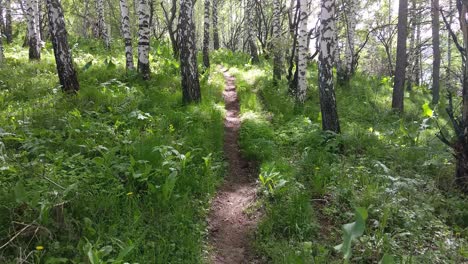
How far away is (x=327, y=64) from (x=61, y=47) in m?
6.38

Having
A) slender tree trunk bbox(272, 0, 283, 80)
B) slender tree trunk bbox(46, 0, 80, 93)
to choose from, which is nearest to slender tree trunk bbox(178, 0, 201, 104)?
slender tree trunk bbox(46, 0, 80, 93)

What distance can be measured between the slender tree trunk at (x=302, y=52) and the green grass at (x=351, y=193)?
1.70m

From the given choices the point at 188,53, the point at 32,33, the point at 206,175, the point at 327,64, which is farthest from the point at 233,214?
the point at 32,33

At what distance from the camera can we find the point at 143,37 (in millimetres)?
10484

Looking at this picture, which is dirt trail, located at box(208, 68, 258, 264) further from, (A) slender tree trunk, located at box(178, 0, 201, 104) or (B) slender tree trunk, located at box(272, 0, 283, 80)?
(B) slender tree trunk, located at box(272, 0, 283, 80)

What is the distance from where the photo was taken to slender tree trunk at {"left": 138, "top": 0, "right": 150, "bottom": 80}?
1040cm

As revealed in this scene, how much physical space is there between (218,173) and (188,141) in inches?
39.0

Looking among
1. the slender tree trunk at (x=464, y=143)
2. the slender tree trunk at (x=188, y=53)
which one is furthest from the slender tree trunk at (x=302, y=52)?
the slender tree trunk at (x=464, y=143)

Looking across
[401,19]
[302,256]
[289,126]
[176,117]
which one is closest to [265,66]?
[401,19]

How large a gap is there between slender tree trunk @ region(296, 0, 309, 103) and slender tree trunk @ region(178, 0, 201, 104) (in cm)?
349

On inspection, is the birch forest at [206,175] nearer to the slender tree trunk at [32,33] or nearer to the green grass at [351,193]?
the green grass at [351,193]

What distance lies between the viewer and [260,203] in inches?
204

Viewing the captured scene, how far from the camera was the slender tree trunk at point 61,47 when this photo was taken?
26.2ft

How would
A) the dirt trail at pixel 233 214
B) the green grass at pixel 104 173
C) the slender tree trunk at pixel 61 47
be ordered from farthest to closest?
1. the slender tree trunk at pixel 61 47
2. the dirt trail at pixel 233 214
3. the green grass at pixel 104 173
